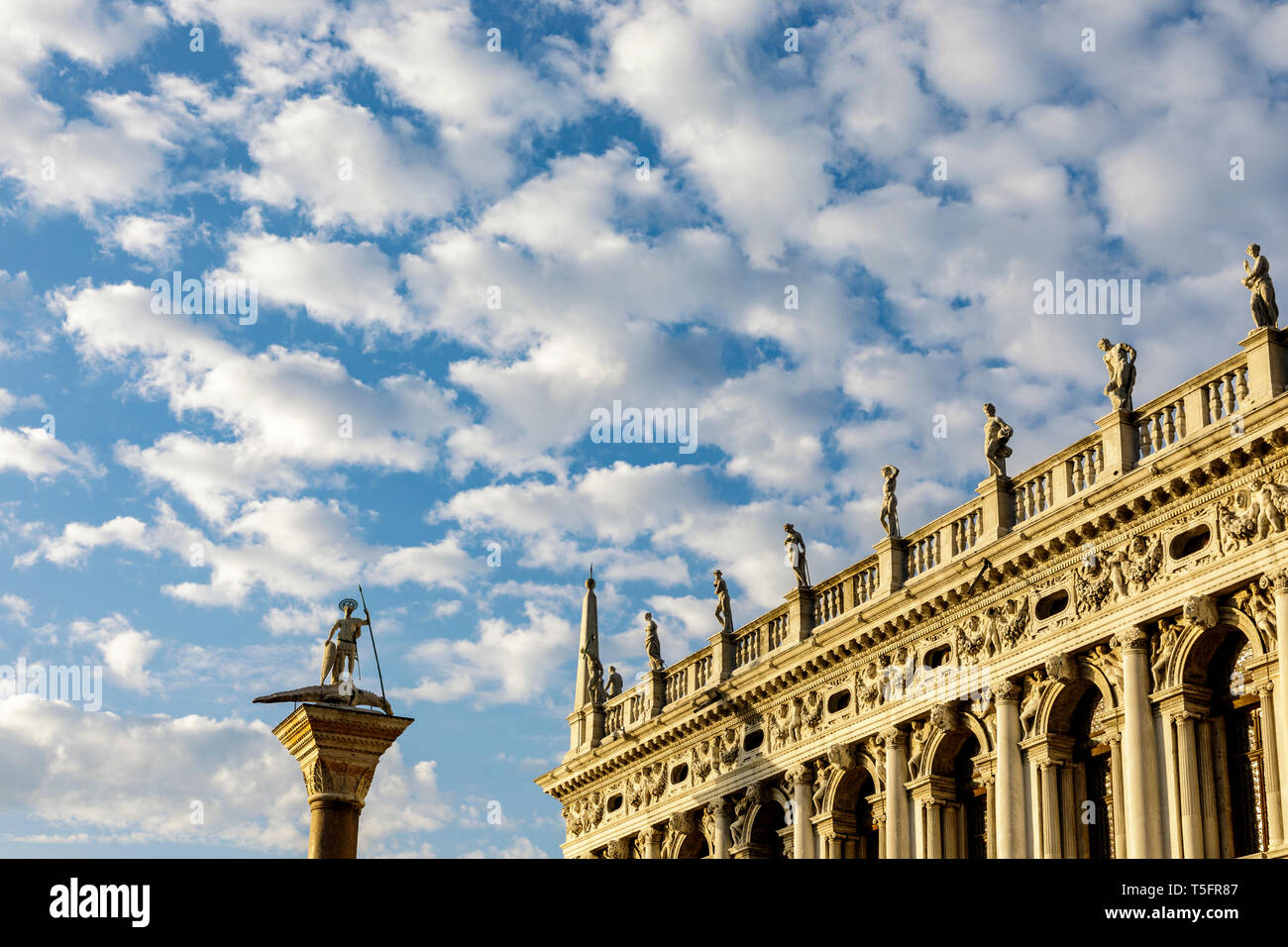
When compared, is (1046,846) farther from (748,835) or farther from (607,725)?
(607,725)

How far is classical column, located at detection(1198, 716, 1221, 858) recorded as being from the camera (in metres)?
22.6

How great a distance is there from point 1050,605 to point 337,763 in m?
12.2

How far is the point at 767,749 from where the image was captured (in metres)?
33.2

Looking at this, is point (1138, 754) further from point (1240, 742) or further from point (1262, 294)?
point (1262, 294)

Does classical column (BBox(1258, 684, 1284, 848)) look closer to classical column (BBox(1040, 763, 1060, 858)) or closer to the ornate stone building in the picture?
the ornate stone building

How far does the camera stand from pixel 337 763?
63.4 feet

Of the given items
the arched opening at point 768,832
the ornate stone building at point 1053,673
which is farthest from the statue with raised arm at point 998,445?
the arched opening at point 768,832

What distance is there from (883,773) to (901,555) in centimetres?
389

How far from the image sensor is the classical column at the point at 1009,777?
26.1 m

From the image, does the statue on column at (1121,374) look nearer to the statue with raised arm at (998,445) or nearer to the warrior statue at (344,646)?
the statue with raised arm at (998,445)
